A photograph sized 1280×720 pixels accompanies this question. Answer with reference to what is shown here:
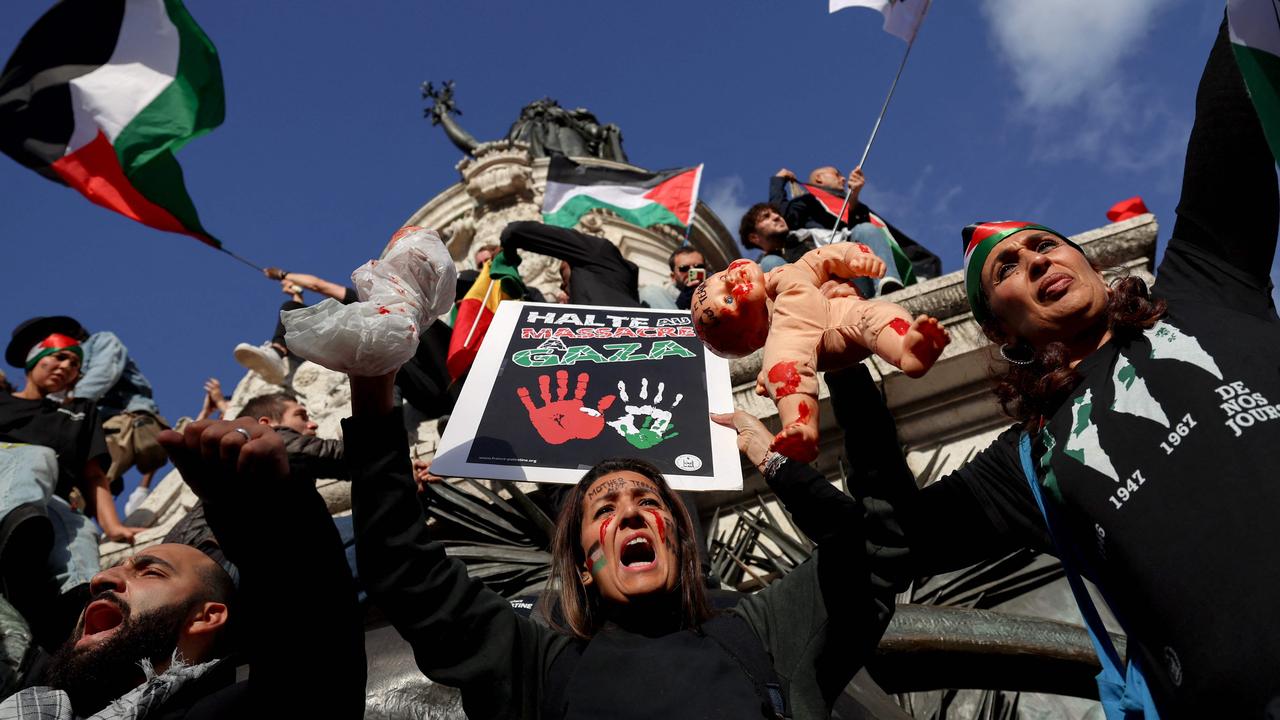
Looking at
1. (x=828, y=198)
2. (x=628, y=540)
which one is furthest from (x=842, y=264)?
(x=828, y=198)

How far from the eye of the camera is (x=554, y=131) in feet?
63.6

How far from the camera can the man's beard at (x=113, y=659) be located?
2.22 m

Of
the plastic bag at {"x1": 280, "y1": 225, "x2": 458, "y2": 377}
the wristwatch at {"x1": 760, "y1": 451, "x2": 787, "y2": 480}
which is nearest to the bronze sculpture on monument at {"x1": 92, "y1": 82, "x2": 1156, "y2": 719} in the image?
the wristwatch at {"x1": 760, "y1": 451, "x2": 787, "y2": 480}

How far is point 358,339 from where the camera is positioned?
2148mm

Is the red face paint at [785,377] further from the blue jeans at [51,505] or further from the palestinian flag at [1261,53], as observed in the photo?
the blue jeans at [51,505]

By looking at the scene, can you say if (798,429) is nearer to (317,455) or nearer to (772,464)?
(772,464)

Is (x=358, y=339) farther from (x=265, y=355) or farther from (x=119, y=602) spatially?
(x=265, y=355)

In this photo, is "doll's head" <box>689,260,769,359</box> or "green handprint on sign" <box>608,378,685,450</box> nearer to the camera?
"doll's head" <box>689,260,769,359</box>

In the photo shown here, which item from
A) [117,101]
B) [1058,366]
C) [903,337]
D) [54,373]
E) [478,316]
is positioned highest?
[117,101]

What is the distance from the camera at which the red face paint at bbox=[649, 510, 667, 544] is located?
258 centimetres

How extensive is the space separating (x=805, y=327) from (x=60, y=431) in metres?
4.31

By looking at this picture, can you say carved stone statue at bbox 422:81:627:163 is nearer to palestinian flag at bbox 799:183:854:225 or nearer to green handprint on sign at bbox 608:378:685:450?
palestinian flag at bbox 799:183:854:225

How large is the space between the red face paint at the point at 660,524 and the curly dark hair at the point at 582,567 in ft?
0.15

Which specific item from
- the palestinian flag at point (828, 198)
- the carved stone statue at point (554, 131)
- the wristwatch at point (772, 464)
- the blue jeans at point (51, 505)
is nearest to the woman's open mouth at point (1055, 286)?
the wristwatch at point (772, 464)
